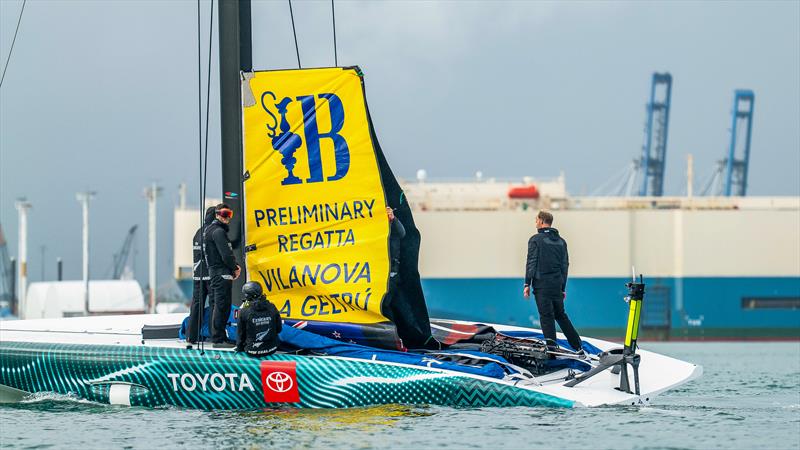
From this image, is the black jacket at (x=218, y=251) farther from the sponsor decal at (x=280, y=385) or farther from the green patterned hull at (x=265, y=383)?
the sponsor decal at (x=280, y=385)

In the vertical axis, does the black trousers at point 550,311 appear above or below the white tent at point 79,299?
above

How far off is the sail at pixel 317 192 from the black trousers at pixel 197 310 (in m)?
0.68

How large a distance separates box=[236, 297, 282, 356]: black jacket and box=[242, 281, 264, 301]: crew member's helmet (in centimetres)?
6

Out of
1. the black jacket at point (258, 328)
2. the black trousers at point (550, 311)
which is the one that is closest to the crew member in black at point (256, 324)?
the black jacket at point (258, 328)

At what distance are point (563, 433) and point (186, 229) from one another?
181ft

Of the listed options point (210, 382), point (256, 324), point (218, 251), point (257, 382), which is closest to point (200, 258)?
point (218, 251)

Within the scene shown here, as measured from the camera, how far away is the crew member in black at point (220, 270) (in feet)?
39.5

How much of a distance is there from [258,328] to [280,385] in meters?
0.62

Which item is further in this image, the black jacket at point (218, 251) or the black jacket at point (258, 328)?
the black jacket at point (218, 251)

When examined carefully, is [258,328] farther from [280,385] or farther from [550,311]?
[550,311]

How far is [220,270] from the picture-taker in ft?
39.7

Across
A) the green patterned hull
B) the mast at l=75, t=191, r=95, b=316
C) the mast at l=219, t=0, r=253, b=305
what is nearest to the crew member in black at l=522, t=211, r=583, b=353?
the green patterned hull

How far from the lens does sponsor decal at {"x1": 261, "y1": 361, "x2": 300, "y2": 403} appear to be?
11.4 m

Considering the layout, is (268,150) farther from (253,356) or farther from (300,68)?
(253,356)
